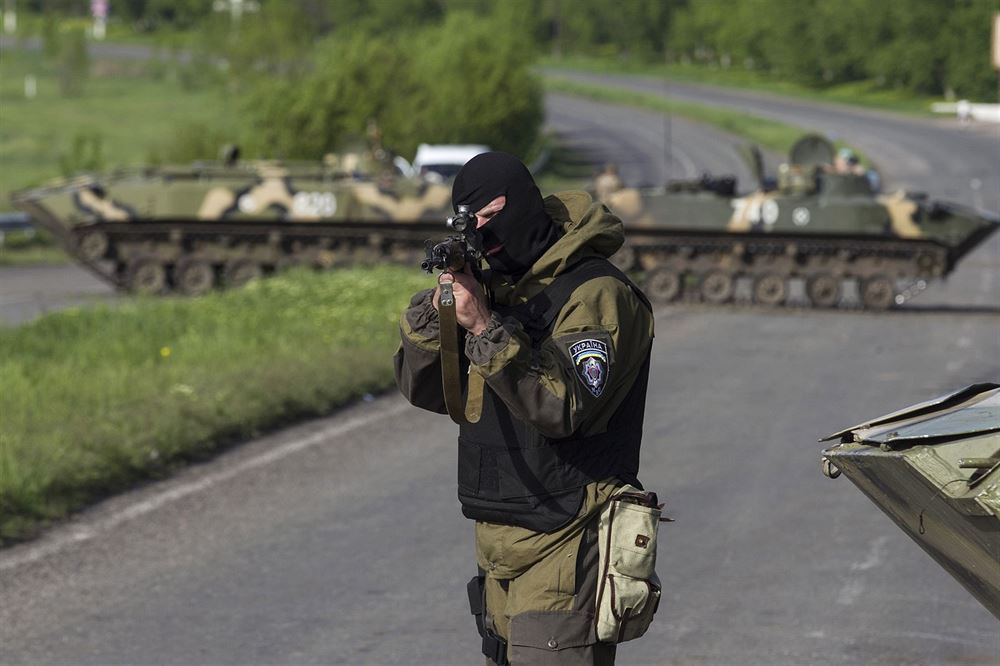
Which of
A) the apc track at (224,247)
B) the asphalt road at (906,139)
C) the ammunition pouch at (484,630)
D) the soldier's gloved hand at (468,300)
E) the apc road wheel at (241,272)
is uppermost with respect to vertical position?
the soldier's gloved hand at (468,300)

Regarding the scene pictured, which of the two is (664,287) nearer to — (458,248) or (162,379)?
(162,379)

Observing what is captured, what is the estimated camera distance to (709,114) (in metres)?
67.0

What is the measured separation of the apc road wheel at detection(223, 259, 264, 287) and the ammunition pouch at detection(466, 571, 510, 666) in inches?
765

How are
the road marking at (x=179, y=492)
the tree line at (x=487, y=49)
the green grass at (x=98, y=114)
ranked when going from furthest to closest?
the green grass at (x=98, y=114) < the tree line at (x=487, y=49) < the road marking at (x=179, y=492)

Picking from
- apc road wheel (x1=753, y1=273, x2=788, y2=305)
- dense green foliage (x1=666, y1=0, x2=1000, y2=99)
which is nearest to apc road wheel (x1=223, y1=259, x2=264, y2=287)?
apc road wheel (x1=753, y1=273, x2=788, y2=305)

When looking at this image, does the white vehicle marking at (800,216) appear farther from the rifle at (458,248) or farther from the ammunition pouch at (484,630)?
the rifle at (458,248)

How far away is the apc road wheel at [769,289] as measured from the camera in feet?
72.2

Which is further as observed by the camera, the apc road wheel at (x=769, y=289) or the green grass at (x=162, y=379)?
the apc road wheel at (x=769, y=289)

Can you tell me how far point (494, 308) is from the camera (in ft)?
13.8

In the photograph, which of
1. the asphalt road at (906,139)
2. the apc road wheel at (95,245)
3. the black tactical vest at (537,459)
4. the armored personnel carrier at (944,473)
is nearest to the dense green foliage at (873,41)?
the asphalt road at (906,139)

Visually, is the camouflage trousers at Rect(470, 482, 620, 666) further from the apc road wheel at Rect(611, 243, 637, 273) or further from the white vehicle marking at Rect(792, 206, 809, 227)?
the white vehicle marking at Rect(792, 206, 809, 227)

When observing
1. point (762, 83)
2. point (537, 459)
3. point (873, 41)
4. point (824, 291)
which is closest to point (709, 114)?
point (873, 41)

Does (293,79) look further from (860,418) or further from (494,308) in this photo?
(494,308)

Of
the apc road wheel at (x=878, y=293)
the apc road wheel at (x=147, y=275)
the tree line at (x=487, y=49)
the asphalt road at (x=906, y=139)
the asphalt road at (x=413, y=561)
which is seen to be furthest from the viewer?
the asphalt road at (x=906, y=139)
